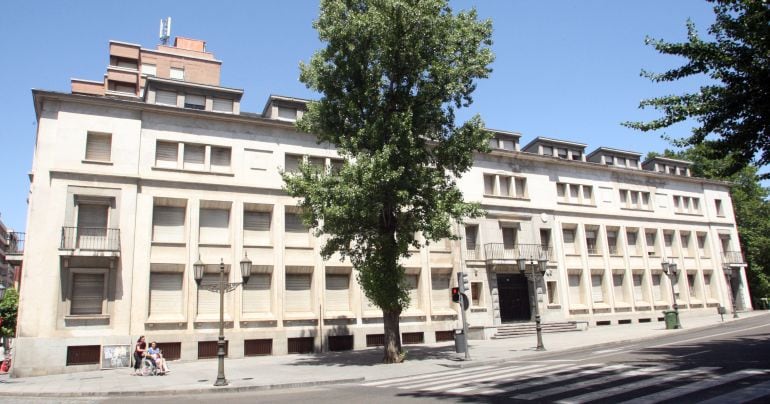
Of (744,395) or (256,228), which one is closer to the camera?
(744,395)

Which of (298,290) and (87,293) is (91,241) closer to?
(87,293)

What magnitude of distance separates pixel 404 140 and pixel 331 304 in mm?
11397

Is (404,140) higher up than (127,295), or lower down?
higher up

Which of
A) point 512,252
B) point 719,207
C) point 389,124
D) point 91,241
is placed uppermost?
point 719,207

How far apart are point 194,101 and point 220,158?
3.51 m

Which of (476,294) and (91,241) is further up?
(91,241)

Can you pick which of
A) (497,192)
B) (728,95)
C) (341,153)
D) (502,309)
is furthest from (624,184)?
(728,95)

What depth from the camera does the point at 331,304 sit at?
1045 inches

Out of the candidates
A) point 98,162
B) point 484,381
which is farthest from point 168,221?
point 484,381

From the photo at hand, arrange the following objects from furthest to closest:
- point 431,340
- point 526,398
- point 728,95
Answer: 1. point 431,340
2. point 728,95
3. point 526,398

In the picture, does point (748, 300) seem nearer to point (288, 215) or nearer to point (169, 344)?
point (288, 215)

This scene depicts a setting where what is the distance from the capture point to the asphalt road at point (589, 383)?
971cm

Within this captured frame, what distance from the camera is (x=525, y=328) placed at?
30.6 meters

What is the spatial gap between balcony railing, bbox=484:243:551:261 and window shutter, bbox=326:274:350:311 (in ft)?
30.0
